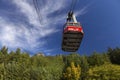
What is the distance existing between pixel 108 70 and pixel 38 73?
2264 cm

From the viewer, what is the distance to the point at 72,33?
34.4 meters

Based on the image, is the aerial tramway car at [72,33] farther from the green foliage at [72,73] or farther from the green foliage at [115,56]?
the green foliage at [115,56]

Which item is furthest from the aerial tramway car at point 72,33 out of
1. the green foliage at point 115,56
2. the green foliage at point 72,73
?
the green foliage at point 115,56

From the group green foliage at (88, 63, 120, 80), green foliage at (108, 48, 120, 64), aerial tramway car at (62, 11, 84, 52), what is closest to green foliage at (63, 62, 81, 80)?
green foliage at (88, 63, 120, 80)

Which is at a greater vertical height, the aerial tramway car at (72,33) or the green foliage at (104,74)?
the green foliage at (104,74)

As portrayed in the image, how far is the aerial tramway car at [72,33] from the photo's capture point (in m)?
34.3

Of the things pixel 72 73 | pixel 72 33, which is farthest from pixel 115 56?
pixel 72 33

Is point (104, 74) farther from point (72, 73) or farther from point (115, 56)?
point (115, 56)

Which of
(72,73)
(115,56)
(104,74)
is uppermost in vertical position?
(115,56)

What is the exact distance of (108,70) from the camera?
395ft

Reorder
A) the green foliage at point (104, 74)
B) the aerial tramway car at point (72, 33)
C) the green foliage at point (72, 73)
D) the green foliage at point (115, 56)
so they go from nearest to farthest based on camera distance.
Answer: the aerial tramway car at point (72, 33), the green foliage at point (72, 73), the green foliage at point (104, 74), the green foliage at point (115, 56)

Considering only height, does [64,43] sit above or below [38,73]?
below

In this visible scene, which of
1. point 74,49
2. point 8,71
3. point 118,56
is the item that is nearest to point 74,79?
point 8,71

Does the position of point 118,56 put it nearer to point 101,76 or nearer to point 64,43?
point 101,76
